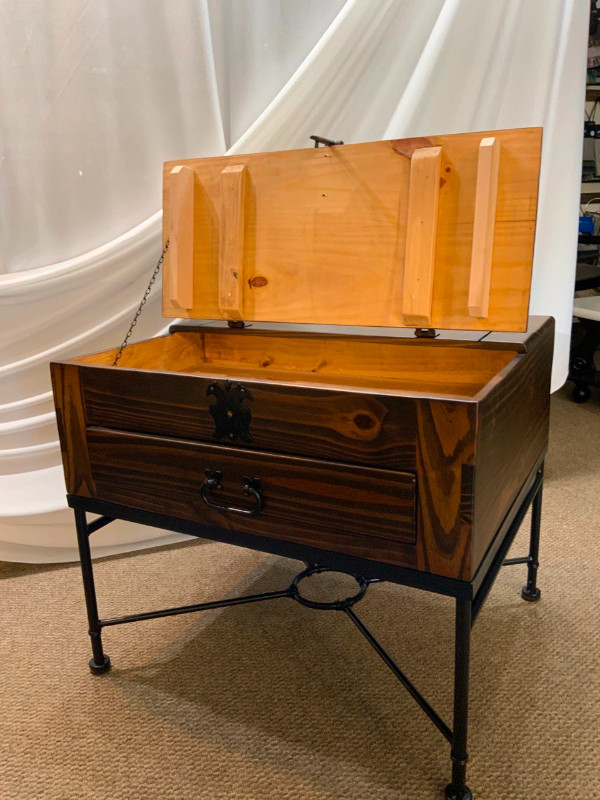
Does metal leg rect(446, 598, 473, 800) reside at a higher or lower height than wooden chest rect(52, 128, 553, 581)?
lower

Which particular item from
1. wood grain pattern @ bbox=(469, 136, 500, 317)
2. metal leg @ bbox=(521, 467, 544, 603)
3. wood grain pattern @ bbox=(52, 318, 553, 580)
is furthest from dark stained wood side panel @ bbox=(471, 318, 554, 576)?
metal leg @ bbox=(521, 467, 544, 603)

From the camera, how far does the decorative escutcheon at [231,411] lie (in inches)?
35.1

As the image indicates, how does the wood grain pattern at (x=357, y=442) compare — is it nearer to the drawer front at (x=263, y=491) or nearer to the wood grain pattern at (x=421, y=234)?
the drawer front at (x=263, y=491)

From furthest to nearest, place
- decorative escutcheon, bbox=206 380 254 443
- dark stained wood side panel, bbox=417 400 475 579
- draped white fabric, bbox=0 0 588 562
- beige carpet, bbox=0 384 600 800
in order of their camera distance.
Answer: draped white fabric, bbox=0 0 588 562 → beige carpet, bbox=0 384 600 800 → decorative escutcheon, bbox=206 380 254 443 → dark stained wood side panel, bbox=417 400 475 579

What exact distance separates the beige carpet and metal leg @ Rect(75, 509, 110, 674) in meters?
0.03

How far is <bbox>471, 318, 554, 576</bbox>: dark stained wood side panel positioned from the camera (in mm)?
786

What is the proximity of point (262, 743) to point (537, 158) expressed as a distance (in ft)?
3.37

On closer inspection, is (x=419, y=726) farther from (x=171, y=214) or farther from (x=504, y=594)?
(x=171, y=214)

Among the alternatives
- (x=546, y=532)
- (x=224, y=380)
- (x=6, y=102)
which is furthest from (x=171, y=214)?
(x=546, y=532)

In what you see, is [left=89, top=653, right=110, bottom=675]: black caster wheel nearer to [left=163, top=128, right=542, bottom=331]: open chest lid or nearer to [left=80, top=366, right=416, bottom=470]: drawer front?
[left=80, top=366, right=416, bottom=470]: drawer front

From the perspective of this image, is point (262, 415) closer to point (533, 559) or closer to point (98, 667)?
point (98, 667)

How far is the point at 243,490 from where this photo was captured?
93 centimetres

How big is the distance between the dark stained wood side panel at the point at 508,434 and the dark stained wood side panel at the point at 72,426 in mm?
635

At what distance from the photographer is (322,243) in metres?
1.14
